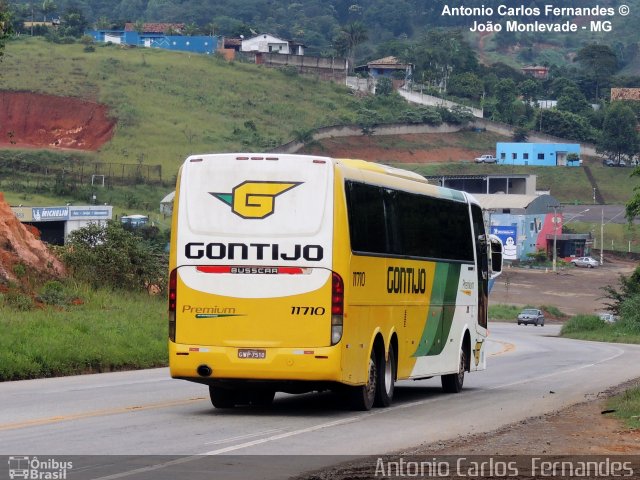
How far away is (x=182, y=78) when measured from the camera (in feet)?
500

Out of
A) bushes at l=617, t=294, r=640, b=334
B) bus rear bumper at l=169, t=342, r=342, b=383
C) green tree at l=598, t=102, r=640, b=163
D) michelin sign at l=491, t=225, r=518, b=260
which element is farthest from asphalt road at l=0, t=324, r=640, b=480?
green tree at l=598, t=102, r=640, b=163

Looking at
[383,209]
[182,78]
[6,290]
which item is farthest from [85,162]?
[383,209]

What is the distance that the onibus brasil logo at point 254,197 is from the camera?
17.1 meters

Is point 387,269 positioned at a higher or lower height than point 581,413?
higher

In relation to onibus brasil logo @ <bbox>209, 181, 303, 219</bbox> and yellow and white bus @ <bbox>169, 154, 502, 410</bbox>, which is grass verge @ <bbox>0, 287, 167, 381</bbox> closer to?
yellow and white bus @ <bbox>169, 154, 502, 410</bbox>

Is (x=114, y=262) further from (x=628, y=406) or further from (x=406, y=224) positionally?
(x=628, y=406)

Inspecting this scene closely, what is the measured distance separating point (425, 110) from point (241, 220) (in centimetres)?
14189

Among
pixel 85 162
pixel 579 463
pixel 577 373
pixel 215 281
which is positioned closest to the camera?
pixel 579 463

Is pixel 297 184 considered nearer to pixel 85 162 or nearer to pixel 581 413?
pixel 581 413

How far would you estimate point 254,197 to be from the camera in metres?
17.2

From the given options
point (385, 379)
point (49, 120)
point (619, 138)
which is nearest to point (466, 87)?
point (619, 138)

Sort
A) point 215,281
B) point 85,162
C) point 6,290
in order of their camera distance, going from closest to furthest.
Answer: point 215,281, point 6,290, point 85,162

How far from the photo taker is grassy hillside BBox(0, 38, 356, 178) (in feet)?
413

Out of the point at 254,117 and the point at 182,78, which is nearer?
the point at 254,117
